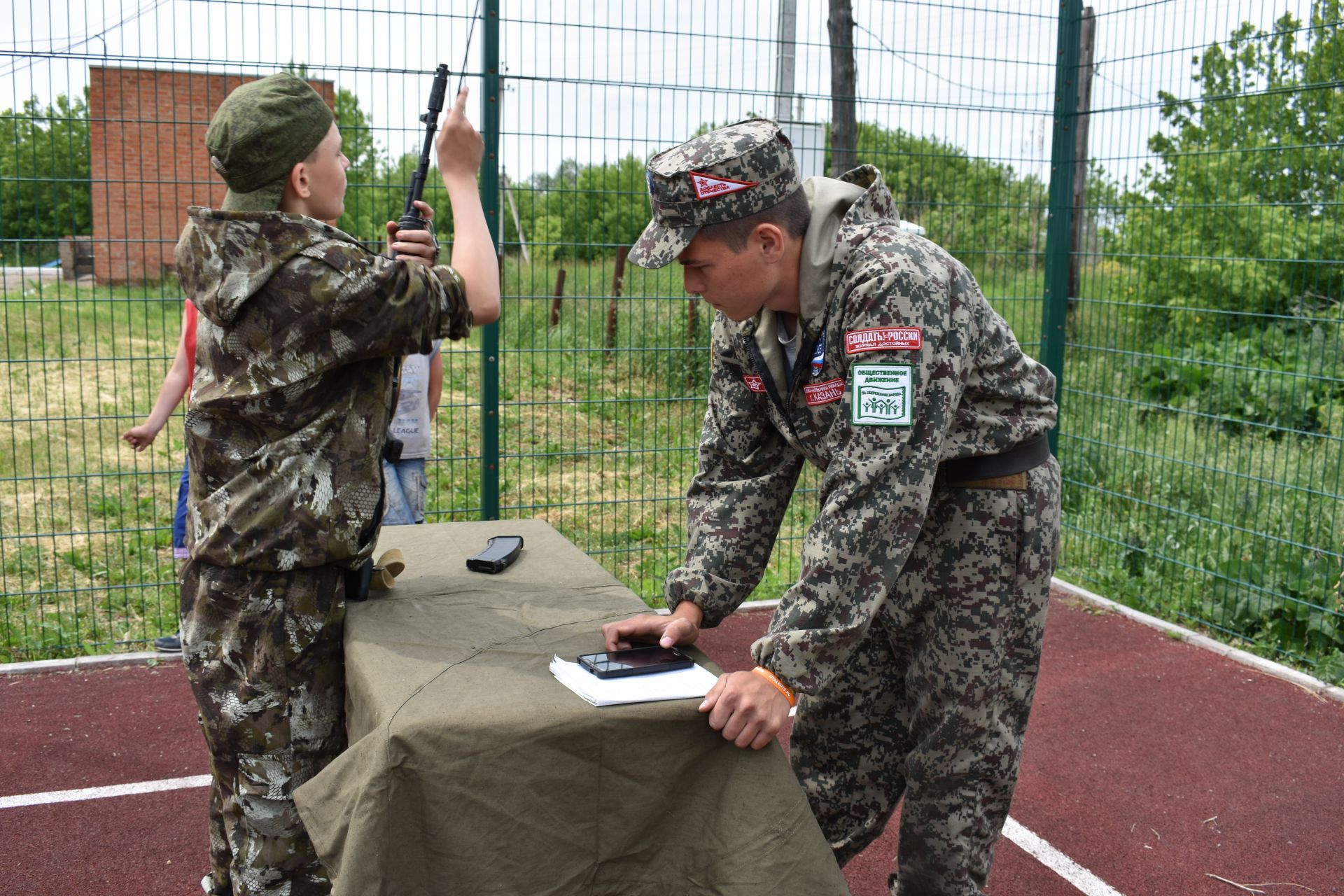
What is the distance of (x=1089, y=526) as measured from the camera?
6168 millimetres

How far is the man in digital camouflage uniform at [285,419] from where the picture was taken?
6.91 feet

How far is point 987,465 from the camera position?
7.64 feet

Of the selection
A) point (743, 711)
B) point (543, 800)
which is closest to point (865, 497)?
point (743, 711)

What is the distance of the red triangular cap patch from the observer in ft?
6.56

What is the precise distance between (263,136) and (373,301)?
1.24 feet

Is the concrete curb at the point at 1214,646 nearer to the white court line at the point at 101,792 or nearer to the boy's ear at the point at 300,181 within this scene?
the white court line at the point at 101,792

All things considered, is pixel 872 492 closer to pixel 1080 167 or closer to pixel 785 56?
pixel 785 56

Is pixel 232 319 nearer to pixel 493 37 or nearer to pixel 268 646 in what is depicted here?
pixel 268 646

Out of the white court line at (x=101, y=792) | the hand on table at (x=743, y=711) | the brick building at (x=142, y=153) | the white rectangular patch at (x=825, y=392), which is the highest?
the brick building at (x=142, y=153)

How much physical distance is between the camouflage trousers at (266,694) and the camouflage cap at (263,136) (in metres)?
0.74

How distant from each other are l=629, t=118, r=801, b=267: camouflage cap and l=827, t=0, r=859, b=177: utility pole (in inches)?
143

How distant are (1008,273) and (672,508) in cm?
221

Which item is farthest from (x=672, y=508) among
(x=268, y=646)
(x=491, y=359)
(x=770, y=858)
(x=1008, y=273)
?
(x=770, y=858)

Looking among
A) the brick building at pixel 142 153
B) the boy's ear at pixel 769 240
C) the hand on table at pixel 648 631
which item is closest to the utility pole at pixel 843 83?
the brick building at pixel 142 153
